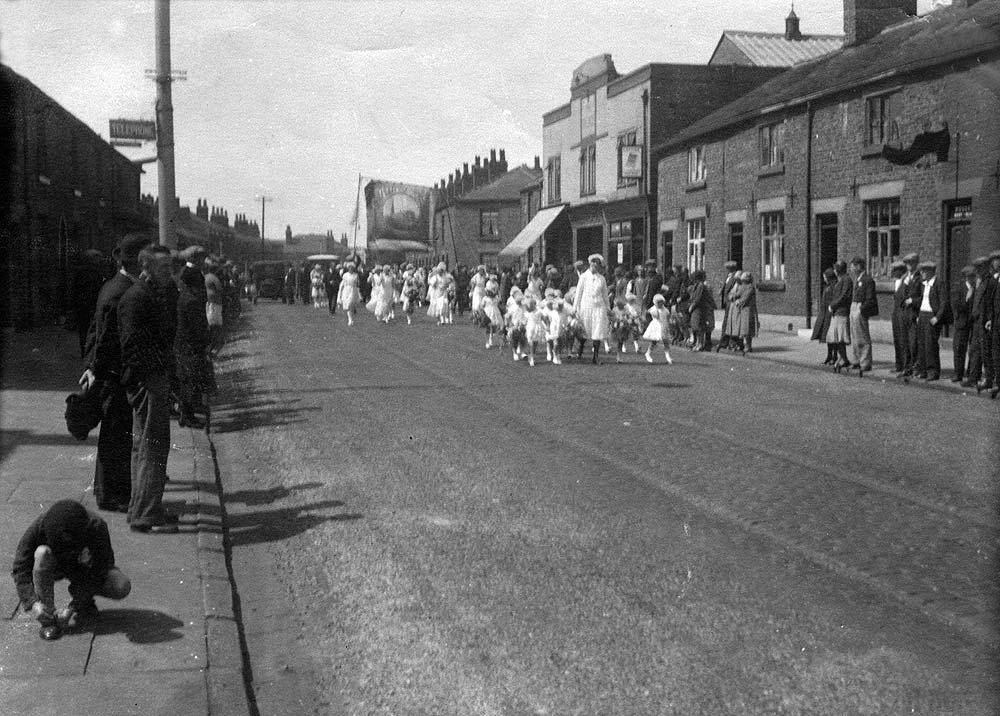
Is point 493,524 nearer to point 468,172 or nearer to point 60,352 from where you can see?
point 60,352

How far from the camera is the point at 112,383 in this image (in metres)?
7.23

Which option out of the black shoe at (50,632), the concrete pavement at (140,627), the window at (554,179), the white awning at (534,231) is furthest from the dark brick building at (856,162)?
the black shoe at (50,632)

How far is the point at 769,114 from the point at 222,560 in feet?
86.4

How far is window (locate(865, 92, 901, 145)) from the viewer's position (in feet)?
81.1

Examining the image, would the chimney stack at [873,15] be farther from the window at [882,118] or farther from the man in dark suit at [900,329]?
the man in dark suit at [900,329]

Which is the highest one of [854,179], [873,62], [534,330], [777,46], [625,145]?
[777,46]

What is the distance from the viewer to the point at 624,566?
243 inches

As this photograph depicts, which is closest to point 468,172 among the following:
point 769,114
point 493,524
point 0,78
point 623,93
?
point 623,93

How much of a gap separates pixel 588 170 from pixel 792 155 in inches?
661

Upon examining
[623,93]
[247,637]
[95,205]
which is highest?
[623,93]

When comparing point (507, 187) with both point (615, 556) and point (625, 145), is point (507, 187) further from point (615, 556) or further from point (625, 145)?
point (615, 556)

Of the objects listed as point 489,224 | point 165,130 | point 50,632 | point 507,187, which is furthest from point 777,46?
point 50,632

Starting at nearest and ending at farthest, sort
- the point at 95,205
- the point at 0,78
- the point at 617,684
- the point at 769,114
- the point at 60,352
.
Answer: the point at 617,684, the point at 60,352, the point at 0,78, the point at 769,114, the point at 95,205

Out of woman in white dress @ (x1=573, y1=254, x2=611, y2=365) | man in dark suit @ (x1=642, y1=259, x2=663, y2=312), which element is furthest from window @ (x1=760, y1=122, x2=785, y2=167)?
woman in white dress @ (x1=573, y1=254, x2=611, y2=365)
